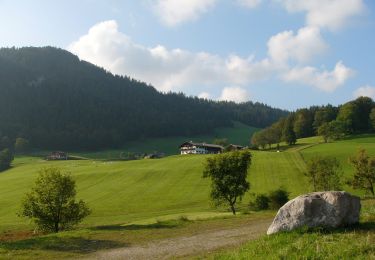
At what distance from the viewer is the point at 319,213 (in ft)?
64.4

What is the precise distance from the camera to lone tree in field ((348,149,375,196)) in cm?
7894

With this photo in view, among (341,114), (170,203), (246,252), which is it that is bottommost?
(170,203)

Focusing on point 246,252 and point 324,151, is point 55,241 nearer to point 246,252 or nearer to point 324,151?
point 246,252

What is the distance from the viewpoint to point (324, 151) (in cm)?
13988

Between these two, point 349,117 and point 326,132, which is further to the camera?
point 349,117

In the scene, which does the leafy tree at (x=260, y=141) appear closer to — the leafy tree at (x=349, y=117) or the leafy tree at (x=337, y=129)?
the leafy tree at (x=337, y=129)

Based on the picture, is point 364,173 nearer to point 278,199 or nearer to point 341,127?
point 278,199

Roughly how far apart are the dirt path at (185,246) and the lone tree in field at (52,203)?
20.1 meters

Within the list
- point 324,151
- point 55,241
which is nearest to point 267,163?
point 324,151

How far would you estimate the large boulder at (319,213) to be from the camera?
19484mm

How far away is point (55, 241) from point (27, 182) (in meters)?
103

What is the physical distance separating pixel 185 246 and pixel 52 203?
23390 mm

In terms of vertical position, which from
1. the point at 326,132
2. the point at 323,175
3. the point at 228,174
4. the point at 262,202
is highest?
the point at 326,132

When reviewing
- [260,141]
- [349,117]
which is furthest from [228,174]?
[349,117]
